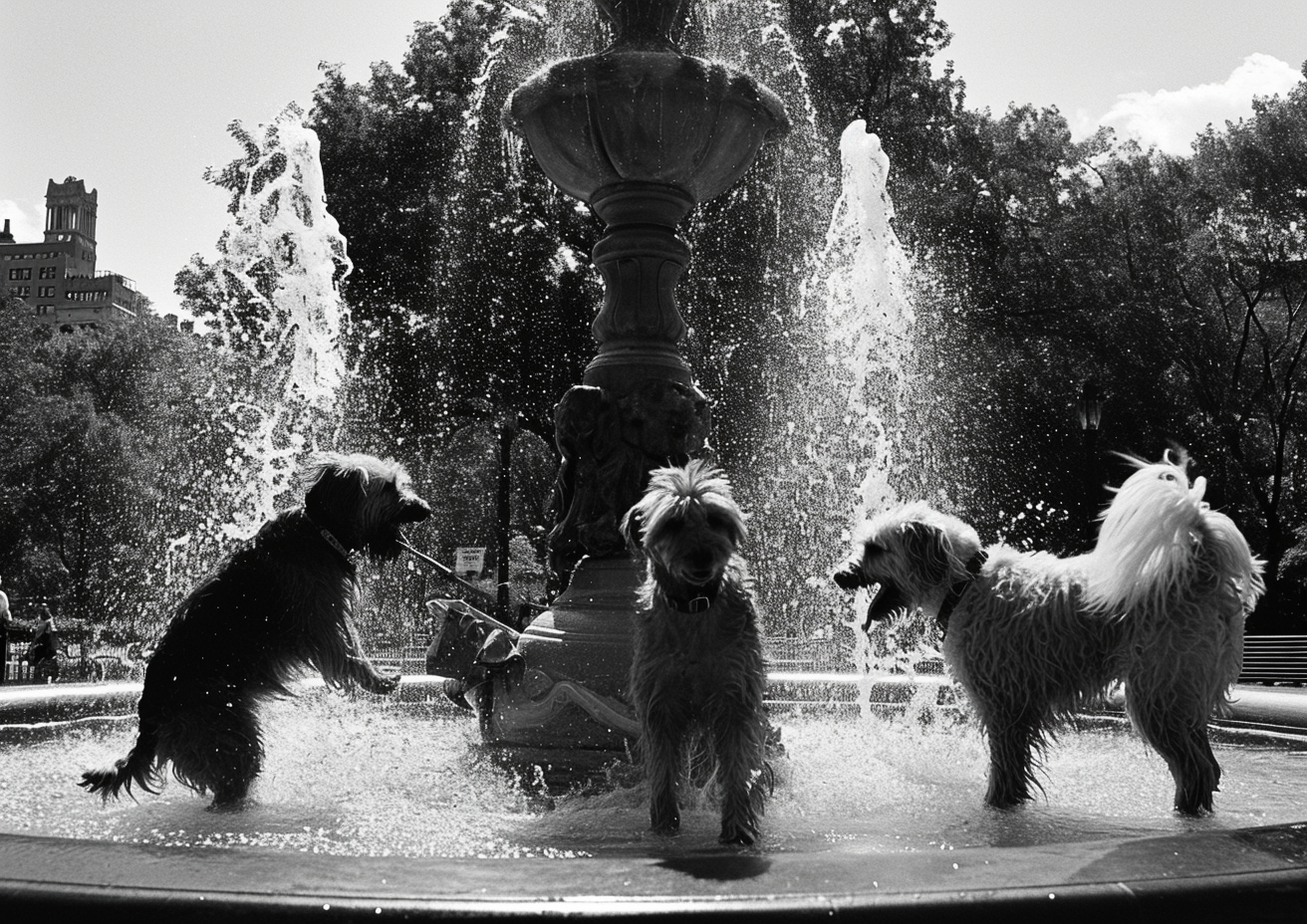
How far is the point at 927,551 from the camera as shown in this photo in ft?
17.3

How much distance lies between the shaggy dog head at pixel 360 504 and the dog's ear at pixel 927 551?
2.23 meters

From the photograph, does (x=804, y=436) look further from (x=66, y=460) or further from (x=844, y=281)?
(x=66, y=460)

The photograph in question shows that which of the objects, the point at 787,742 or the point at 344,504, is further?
the point at 787,742

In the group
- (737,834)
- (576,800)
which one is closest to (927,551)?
(737,834)

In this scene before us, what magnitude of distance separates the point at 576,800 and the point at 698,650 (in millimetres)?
1718

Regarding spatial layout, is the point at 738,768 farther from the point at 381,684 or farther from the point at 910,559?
the point at 381,684

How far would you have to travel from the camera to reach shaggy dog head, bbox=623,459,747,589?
418cm

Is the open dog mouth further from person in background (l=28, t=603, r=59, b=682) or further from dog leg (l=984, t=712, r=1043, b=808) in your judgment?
person in background (l=28, t=603, r=59, b=682)

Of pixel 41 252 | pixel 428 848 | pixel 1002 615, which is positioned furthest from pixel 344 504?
pixel 41 252

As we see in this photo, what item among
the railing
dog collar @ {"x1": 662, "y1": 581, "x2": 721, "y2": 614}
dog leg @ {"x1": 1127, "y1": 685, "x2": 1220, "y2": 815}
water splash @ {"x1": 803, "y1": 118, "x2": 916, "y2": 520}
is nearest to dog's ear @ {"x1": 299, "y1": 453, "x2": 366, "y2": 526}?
dog collar @ {"x1": 662, "y1": 581, "x2": 721, "y2": 614}

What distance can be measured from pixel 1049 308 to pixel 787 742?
23.4 meters

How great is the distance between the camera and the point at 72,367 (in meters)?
48.6

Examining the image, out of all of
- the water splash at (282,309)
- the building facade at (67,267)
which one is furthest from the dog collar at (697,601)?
the building facade at (67,267)

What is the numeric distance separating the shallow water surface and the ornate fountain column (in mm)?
414
